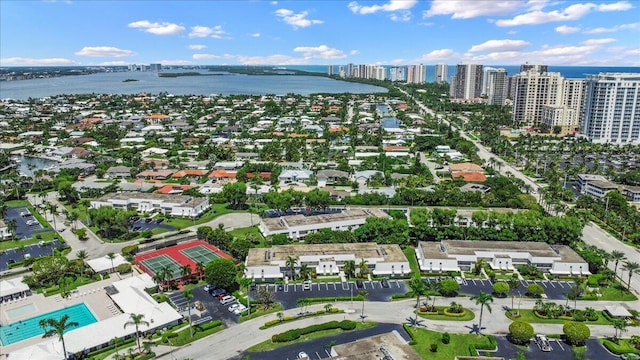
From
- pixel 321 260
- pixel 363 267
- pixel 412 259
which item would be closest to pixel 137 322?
pixel 321 260

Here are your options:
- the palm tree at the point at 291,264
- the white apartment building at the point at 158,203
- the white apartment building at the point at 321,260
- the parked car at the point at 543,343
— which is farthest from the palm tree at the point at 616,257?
the white apartment building at the point at 158,203

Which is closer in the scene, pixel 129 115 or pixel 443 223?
pixel 443 223

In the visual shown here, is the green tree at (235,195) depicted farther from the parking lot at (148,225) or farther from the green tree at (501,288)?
the green tree at (501,288)

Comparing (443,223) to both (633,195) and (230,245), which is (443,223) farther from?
(633,195)

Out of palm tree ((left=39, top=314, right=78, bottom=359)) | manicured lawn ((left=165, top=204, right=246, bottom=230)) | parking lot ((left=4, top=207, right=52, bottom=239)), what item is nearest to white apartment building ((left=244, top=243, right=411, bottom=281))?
manicured lawn ((left=165, top=204, right=246, bottom=230))

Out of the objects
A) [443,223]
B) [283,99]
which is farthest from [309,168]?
[283,99]

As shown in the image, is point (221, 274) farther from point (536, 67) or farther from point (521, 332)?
point (536, 67)
